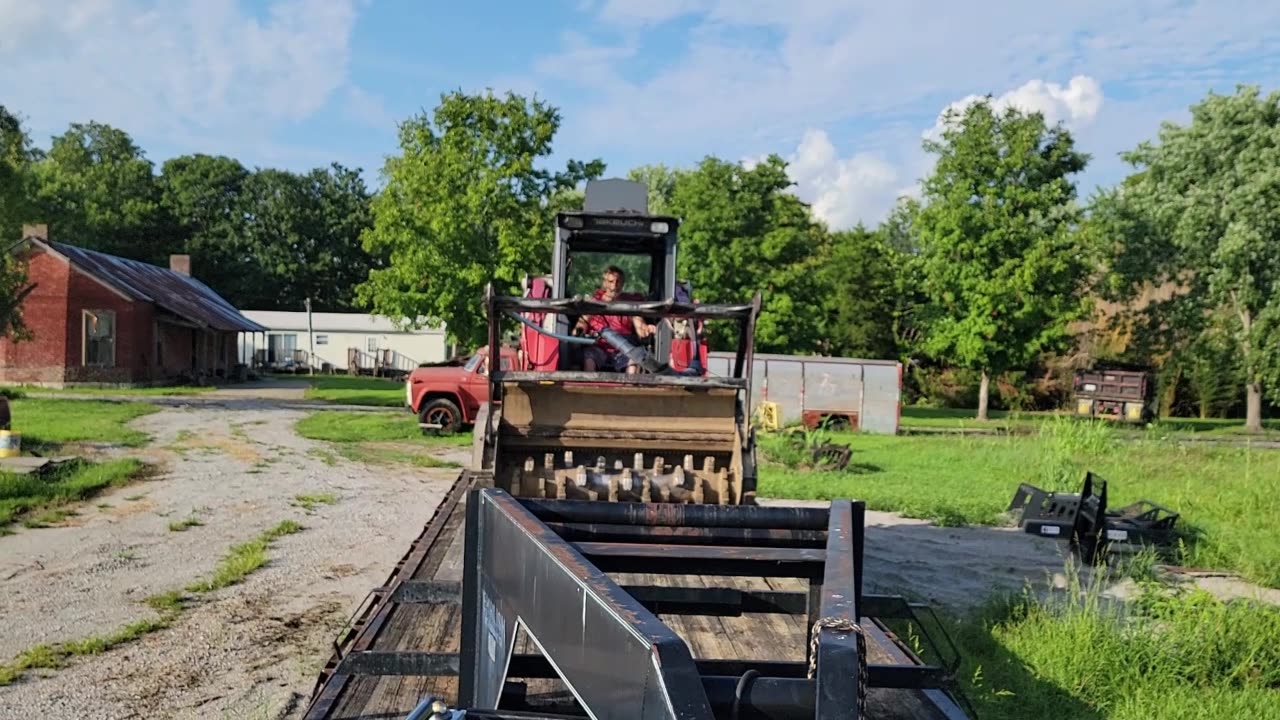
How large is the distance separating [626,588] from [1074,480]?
14104 mm

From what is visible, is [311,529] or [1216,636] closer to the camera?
[1216,636]

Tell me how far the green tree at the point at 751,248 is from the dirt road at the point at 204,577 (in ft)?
66.4

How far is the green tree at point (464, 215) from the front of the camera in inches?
1003

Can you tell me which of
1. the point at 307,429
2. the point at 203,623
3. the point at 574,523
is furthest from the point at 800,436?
the point at 574,523

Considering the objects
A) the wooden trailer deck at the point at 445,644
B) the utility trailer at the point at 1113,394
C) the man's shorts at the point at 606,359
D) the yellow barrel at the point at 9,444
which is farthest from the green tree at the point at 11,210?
the utility trailer at the point at 1113,394

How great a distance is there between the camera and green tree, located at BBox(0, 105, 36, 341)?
22.7m

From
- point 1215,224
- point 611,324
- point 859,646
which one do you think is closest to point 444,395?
point 611,324

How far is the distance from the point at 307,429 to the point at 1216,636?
1939cm

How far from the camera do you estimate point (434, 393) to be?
21562 millimetres

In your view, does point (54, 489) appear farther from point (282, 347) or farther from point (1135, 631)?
point (282, 347)

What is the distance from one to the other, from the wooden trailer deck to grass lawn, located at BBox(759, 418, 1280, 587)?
7.11 metres

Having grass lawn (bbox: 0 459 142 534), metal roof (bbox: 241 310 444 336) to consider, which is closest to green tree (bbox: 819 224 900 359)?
metal roof (bbox: 241 310 444 336)

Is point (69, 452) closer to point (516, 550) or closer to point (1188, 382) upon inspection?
point (516, 550)

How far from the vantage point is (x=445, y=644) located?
170 inches
